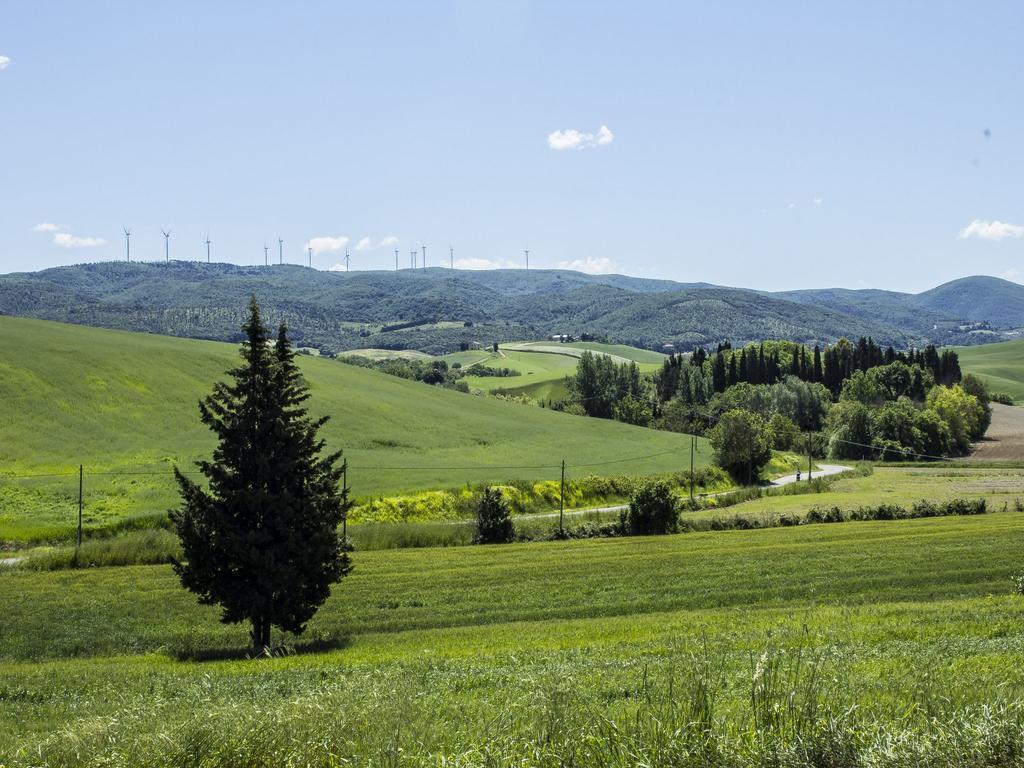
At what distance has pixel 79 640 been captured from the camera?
30203 millimetres

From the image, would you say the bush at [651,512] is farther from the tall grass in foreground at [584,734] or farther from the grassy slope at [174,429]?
the tall grass in foreground at [584,734]

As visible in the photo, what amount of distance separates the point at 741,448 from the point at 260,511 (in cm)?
8426

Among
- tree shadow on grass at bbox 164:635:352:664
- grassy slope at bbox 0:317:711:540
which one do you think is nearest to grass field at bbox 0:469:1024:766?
tree shadow on grass at bbox 164:635:352:664

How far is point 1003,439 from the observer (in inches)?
5782

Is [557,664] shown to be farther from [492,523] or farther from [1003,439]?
[1003,439]

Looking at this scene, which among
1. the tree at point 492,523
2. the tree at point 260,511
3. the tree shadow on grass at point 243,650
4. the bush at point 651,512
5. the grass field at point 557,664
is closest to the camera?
the grass field at point 557,664

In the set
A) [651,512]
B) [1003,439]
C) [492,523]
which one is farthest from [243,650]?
[1003,439]

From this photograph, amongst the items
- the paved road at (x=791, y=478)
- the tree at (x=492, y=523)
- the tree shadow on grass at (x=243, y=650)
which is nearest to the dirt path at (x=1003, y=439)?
the paved road at (x=791, y=478)

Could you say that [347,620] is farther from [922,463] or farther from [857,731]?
[922,463]

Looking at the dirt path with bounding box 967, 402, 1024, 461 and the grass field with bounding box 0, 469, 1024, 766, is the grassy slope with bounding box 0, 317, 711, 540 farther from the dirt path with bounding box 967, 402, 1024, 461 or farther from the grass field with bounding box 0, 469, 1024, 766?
the dirt path with bounding box 967, 402, 1024, 461

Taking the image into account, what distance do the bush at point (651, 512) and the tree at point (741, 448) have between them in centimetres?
4592

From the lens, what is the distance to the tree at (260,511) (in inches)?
1080

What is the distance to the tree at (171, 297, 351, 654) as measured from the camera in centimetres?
2742

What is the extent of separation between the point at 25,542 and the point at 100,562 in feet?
35.4
